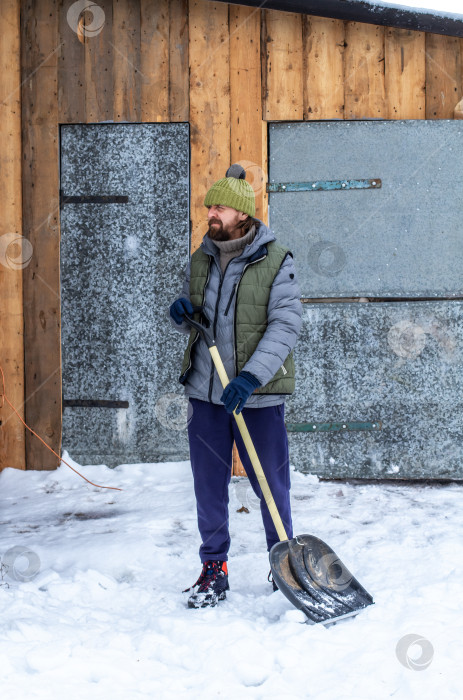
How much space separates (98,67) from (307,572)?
3892mm

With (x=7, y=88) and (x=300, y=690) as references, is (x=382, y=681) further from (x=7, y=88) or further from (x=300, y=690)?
(x=7, y=88)

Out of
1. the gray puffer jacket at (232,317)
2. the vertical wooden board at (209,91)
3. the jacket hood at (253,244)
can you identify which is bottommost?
the gray puffer jacket at (232,317)

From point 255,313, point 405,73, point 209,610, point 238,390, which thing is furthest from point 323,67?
point 209,610

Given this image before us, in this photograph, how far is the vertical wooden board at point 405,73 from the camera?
4.84m

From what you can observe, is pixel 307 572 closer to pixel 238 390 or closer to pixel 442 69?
pixel 238 390

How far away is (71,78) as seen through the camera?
194 inches

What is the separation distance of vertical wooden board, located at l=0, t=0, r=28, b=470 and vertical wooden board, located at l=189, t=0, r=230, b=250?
51.0 inches

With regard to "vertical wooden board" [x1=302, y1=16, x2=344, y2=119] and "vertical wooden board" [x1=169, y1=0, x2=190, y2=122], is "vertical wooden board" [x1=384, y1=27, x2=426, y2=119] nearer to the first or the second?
"vertical wooden board" [x1=302, y1=16, x2=344, y2=119]

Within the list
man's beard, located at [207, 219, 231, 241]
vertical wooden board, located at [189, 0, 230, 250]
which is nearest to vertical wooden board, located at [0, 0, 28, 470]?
vertical wooden board, located at [189, 0, 230, 250]

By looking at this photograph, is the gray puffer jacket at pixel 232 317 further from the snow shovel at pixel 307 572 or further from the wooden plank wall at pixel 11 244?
the wooden plank wall at pixel 11 244

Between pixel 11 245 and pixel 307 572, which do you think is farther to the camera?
pixel 11 245

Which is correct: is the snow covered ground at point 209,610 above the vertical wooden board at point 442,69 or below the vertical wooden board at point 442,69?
below

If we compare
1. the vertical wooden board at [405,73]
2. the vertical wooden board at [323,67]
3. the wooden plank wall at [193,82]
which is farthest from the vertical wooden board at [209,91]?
the vertical wooden board at [405,73]

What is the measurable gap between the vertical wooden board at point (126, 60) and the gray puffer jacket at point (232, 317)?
2365 millimetres
